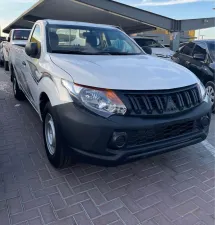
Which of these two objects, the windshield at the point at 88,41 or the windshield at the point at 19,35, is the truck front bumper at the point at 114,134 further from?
the windshield at the point at 19,35

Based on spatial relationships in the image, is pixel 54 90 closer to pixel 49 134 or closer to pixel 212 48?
pixel 49 134

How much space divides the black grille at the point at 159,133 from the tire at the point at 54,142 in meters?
0.77

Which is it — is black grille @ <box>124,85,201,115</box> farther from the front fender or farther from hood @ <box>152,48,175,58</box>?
hood @ <box>152,48,175,58</box>

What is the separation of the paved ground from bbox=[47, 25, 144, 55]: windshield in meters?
1.54

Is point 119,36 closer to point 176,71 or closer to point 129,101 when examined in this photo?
point 176,71

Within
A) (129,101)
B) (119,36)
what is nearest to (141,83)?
(129,101)

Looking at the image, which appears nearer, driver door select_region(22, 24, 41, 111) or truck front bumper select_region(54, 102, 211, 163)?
truck front bumper select_region(54, 102, 211, 163)

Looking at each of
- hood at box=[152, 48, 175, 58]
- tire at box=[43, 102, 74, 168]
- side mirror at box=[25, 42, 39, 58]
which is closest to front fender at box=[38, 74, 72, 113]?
tire at box=[43, 102, 74, 168]

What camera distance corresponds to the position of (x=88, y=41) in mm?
3711

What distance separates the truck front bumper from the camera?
2.25 metres

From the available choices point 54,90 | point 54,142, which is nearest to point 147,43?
point 54,90

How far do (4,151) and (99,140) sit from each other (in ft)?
6.09

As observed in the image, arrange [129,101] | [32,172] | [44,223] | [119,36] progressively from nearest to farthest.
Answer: [44,223] → [129,101] → [32,172] → [119,36]

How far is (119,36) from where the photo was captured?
4188 mm
